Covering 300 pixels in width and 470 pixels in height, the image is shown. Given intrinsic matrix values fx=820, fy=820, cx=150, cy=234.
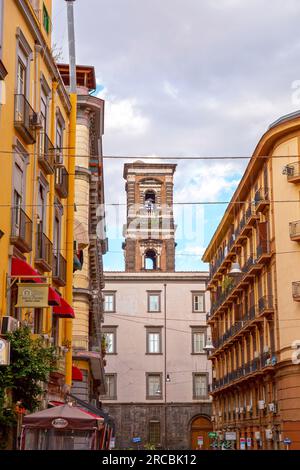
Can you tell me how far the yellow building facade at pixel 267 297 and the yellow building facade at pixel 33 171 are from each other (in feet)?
33.6

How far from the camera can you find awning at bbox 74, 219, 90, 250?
31.3 metres

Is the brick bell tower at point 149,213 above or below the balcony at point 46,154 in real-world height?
above

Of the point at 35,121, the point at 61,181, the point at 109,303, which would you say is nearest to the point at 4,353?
the point at 35,121

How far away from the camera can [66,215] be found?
88.7 feet

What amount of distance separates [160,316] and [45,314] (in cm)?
5003

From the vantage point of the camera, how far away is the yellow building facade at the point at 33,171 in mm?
18672

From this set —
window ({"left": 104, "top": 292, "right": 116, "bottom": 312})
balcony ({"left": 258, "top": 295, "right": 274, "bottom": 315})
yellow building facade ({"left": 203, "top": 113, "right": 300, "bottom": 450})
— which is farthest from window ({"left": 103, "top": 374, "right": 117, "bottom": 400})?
balcony ({"left": 258, "top": 295, "right": 274, "bottom": 315})

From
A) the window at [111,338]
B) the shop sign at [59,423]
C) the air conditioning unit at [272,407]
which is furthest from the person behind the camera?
the window at [111,338]

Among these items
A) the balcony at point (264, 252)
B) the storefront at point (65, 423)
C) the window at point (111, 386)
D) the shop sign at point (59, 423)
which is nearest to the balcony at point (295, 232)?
→ the balcony at point (264, 252)

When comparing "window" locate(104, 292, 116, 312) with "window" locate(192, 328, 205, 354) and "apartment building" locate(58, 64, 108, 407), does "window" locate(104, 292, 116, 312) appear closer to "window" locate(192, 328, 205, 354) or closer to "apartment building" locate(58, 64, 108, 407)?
"window" locate(192, 328, 205, 354)

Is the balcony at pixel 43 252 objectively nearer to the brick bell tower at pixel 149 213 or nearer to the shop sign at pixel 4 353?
the shop sign at pixel 4 353

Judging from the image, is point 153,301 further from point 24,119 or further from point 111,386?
point 24,119

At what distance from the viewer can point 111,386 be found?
233 feet
